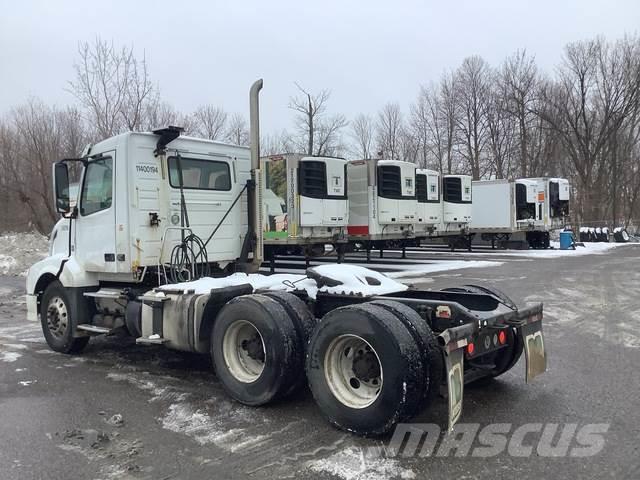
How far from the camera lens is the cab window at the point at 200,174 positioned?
23.7ft

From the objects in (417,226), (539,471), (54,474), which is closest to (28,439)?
(54,474)

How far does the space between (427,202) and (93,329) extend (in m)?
15.9

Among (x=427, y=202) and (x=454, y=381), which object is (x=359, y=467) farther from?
(x=427, y=202)

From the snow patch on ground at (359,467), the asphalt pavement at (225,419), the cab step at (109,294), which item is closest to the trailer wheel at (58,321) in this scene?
the asphalt pavement at (225,419)

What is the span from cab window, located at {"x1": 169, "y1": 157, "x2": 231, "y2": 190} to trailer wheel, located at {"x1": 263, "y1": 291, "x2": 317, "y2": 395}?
2598 millimetres

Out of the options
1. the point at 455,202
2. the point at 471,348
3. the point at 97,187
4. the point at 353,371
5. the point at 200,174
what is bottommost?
the point at 353,371

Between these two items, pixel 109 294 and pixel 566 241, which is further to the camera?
pixel 566 241

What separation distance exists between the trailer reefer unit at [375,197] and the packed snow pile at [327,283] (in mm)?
12114

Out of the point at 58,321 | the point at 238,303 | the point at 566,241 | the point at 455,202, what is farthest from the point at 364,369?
the point at 566,241

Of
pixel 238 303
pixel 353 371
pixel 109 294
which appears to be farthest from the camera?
pixel 109 294

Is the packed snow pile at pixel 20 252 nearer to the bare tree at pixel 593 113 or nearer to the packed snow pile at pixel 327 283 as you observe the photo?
the packed snow pile at pixel 327 283

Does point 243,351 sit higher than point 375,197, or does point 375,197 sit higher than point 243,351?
point 375,197

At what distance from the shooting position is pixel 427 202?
21.2m

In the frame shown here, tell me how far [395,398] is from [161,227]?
4003mm
